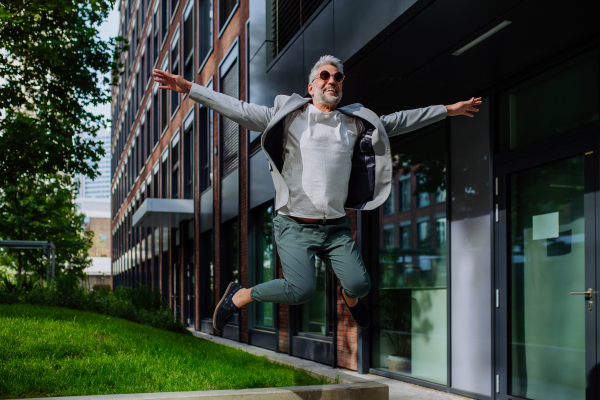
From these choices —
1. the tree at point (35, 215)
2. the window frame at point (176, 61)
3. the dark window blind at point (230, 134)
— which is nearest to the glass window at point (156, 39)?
the window frame at point (176, 61)

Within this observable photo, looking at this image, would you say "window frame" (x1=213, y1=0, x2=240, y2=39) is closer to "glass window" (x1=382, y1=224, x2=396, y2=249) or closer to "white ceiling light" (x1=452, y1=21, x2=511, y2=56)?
"glass window" (x1=382, y1=224, x2=396, y2=249)

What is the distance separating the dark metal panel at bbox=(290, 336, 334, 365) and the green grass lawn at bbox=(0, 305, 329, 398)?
7.88 ft

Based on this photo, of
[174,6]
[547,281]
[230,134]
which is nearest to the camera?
[547,281]

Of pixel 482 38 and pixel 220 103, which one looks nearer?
pixel 220 103

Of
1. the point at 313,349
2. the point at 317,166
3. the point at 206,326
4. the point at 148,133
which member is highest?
the point at 148,133

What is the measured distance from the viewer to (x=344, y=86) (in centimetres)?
743

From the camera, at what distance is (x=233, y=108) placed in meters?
3.91

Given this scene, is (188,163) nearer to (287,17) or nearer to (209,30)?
(209,30)

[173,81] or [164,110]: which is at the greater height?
[164,110]

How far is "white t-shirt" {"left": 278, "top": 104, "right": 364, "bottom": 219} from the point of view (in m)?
3.93

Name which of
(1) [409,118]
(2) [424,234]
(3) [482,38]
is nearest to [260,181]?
(2) [424,234]

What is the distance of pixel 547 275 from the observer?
6.23 m

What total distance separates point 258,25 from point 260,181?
3571 mm

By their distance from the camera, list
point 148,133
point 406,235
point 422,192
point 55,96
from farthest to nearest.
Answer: point 148,133, point 55,96, point 406,235, point 422,192
